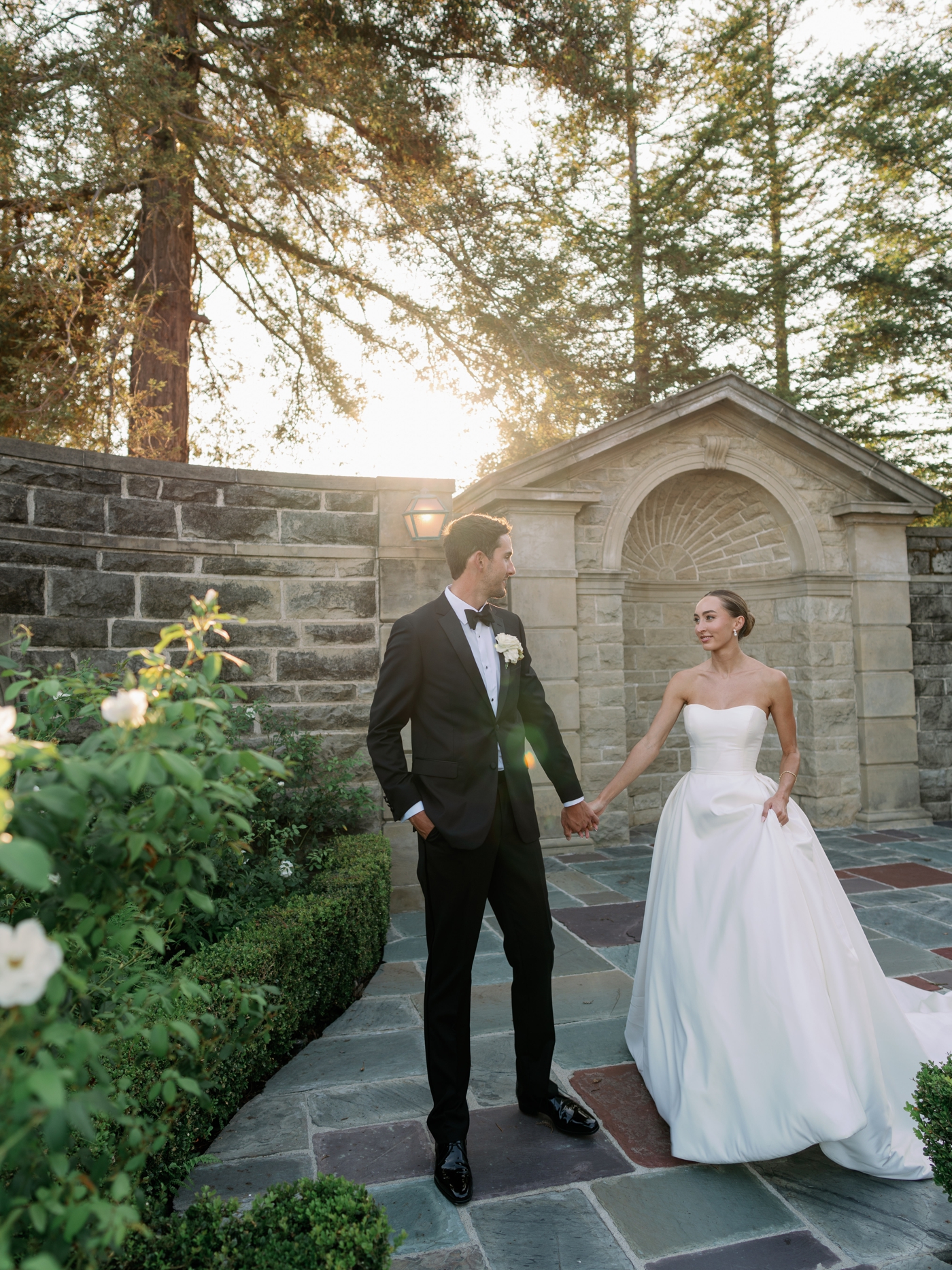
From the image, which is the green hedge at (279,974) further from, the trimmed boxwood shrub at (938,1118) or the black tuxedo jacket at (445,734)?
the trimmed boxwood shrub at (938,1118)

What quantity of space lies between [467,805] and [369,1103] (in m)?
1.33

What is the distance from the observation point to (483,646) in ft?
9.63

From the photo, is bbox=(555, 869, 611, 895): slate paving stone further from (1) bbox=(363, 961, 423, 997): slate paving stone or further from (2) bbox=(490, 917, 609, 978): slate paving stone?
(1) bbox=(363, 961, 423, 997): slate paving stone

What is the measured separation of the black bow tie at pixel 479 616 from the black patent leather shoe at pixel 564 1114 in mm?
1707

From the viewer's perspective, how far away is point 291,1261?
1.66 meters

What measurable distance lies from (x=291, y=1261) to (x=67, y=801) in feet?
4.07

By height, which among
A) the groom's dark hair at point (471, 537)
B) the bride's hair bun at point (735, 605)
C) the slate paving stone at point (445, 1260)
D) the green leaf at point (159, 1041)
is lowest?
the slate paving stone at point (445, 1260)

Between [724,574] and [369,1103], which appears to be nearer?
[369,1103]

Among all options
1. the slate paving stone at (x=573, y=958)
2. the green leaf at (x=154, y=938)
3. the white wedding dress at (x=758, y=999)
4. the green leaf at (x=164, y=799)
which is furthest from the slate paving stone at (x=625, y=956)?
the green leaf at (x=164, y=799)

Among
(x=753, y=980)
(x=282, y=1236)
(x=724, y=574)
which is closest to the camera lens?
(x=282, y=1236)

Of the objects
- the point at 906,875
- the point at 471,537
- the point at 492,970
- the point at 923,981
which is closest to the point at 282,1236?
the point at 471,537

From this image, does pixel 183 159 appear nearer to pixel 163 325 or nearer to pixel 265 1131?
pixel 163 325

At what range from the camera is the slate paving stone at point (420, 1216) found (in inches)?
88.8

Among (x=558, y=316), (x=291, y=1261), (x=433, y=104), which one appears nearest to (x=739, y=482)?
(x=558, y=316)
